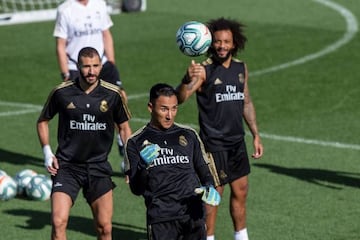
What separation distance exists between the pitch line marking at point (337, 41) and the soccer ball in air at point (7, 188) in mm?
9115

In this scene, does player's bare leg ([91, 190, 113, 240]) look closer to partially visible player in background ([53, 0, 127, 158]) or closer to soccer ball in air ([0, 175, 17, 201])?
soccer ball in air ([0, 175, 17, 201])

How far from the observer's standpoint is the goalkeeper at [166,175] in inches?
409

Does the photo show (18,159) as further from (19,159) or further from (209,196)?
(209,196)

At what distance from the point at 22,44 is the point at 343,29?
7984 mm

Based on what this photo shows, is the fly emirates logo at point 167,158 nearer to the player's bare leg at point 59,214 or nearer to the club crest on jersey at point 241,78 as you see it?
the player's bare leg at point 59,214

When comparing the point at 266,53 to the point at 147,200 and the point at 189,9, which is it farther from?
the point at 147,200

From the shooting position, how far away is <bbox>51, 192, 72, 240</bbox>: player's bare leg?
1171 centimetres

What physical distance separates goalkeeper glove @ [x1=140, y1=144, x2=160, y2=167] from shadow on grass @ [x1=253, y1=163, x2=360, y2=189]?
5.64 metres

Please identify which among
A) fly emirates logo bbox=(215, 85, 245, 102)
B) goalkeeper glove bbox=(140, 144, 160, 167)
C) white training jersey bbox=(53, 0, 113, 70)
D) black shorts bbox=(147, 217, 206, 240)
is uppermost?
goalkeeper glove bbox=(140, 144, 160, 167)

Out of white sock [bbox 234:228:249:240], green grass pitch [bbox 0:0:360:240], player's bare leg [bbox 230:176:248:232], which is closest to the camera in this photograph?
player's bare leg [bbox 230:176:248:232]

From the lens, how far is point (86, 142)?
39.6 ft

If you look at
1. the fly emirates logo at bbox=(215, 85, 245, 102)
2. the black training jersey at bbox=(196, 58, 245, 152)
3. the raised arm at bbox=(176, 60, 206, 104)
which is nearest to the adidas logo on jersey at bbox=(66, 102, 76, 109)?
the raised arm at bbox=(176, 60, 206, 104)

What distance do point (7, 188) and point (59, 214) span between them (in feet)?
11.2

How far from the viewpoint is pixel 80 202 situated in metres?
15.1
